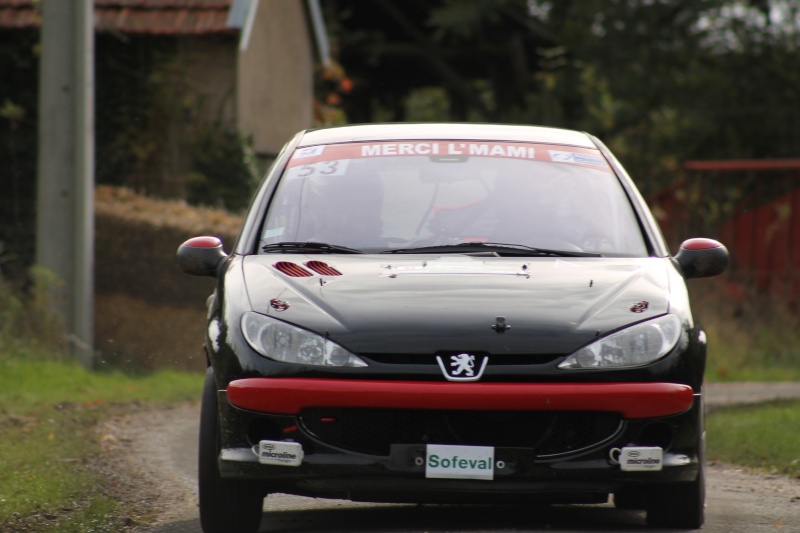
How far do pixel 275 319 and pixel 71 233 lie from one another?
7.77 metres

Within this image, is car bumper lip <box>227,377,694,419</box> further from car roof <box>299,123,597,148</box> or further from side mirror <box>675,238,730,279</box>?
car roof <box>299,123,597,148</box>

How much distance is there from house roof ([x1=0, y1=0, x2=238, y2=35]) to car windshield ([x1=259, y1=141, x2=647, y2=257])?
1119cm

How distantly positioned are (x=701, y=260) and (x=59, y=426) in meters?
4.61

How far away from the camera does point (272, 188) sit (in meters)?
6.81

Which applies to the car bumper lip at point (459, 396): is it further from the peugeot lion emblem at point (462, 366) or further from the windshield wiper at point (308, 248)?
the windshield wiper at point (308, 248)

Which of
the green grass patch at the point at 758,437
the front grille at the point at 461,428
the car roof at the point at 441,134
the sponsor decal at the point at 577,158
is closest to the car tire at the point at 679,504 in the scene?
the front grille at the point at 461,428

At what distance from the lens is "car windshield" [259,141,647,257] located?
6.47 meters

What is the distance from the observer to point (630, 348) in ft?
18.0

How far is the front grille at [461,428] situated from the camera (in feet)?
17.8

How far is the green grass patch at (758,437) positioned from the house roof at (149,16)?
8.93 m

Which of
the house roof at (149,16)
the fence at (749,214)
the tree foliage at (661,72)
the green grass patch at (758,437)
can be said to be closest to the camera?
the green grass patch at (758,437)

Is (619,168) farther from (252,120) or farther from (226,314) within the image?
(252,120)

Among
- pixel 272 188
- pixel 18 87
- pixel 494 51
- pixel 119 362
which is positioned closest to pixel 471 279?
pixel 272 188

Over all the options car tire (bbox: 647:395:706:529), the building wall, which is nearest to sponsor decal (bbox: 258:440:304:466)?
car tire (bbox: 647:395:706:529)
